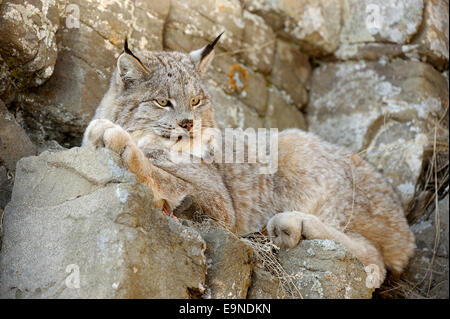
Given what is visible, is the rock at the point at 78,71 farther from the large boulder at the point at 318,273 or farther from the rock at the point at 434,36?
the rock at the point at 434,36

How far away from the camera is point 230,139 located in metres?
4.15

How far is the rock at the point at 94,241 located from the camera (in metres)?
2.24

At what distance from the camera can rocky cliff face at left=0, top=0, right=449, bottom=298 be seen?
7.82ft

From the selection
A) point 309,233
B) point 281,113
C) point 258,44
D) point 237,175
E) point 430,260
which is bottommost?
point 430,260

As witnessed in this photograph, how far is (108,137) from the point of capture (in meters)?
2.75

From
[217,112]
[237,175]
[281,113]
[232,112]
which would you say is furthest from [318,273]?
[281,113]

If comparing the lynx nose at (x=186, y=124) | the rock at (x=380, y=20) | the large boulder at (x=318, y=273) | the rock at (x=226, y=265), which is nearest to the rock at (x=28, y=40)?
the lynx nose at (x=186, y=124)

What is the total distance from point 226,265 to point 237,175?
143 cm

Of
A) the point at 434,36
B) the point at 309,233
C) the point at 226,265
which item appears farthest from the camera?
the point at 434,36

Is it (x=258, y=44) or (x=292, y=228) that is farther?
(x=258, y=44)

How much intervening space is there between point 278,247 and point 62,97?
2004 mm

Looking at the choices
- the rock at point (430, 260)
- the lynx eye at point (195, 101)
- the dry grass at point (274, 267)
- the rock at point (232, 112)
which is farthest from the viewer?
the rock at point (232, 112)

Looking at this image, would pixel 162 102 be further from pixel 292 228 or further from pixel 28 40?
pixel 292 228

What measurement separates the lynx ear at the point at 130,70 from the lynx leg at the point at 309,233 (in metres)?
1.32
